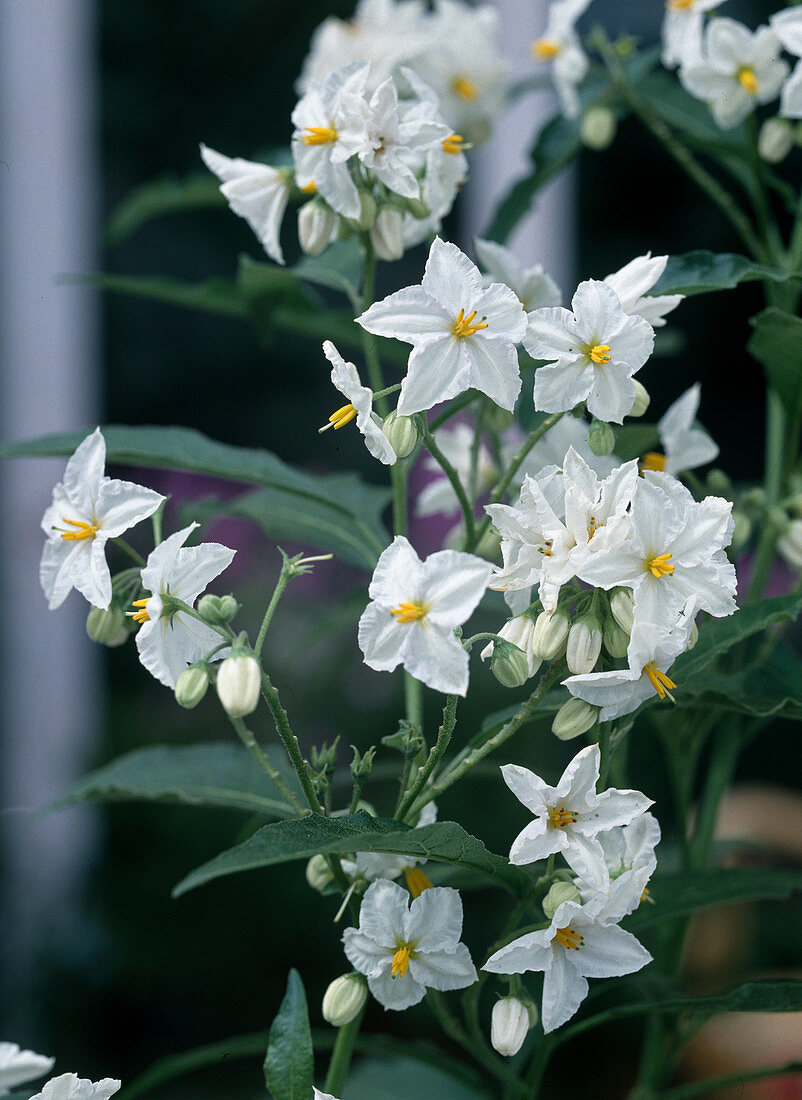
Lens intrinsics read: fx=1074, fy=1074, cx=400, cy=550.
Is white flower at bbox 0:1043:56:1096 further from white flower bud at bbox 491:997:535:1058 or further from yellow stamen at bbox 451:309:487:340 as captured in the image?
yellow stamen at bbox 451:309:487:340

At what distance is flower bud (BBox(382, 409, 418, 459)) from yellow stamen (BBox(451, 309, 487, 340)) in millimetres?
43

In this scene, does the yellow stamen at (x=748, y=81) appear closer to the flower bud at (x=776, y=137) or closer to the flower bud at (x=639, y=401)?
the flower bud at (x=776, y=137)

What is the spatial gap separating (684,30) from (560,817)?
53 centimetres

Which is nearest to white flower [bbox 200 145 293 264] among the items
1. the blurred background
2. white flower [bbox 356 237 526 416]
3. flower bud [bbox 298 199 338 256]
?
flower bud [bbox 298 199 338 256]

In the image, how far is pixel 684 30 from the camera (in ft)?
2.32

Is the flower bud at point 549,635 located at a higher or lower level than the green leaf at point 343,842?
higher

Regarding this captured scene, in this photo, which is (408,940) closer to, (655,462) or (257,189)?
(655,462)

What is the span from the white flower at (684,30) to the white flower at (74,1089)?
2.18 feet

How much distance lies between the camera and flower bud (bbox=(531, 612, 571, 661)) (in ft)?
1.44

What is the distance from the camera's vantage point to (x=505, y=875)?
490mm

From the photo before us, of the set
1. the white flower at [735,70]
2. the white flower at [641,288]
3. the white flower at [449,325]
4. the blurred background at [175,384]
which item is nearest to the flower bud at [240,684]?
the white flower at [449,325]

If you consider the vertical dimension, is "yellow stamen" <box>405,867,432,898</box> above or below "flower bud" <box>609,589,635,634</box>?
below

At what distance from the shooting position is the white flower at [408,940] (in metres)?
0.47

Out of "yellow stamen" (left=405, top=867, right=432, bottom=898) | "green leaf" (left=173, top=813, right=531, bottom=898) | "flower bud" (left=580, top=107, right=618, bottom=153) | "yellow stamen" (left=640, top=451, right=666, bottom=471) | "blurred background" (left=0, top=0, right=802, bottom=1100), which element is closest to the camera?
"green leaf" (left=173, top=813, right=531, bottom=898)
